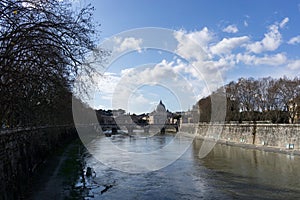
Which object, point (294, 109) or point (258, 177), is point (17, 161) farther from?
point (294, 109)

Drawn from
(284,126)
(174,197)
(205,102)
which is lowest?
(174,197)

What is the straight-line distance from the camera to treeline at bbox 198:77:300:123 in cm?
4169

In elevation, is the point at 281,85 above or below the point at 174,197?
above

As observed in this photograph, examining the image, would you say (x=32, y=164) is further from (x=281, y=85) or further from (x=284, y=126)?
(x=281, y=85)

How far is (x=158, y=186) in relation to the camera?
1620 cm

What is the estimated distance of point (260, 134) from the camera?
38594 mm

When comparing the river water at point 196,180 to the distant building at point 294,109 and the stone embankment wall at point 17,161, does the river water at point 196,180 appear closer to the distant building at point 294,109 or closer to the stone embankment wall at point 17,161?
the stone embankment wall at point 17,161

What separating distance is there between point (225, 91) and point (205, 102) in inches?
348

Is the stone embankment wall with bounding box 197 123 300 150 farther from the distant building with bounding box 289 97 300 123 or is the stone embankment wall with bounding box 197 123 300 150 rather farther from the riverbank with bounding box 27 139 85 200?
the riverbank with bounding box 27 139 85 200

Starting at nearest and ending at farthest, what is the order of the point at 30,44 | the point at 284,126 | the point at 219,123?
the point at 30,44 < the point at 284,126 < the point at 219,123

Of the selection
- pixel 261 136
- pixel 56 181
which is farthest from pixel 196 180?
pixel 261 136

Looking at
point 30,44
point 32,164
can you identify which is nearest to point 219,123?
point 32,164

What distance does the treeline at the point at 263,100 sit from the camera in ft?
137

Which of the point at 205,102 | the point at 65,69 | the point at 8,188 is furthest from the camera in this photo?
the point at 205,102
